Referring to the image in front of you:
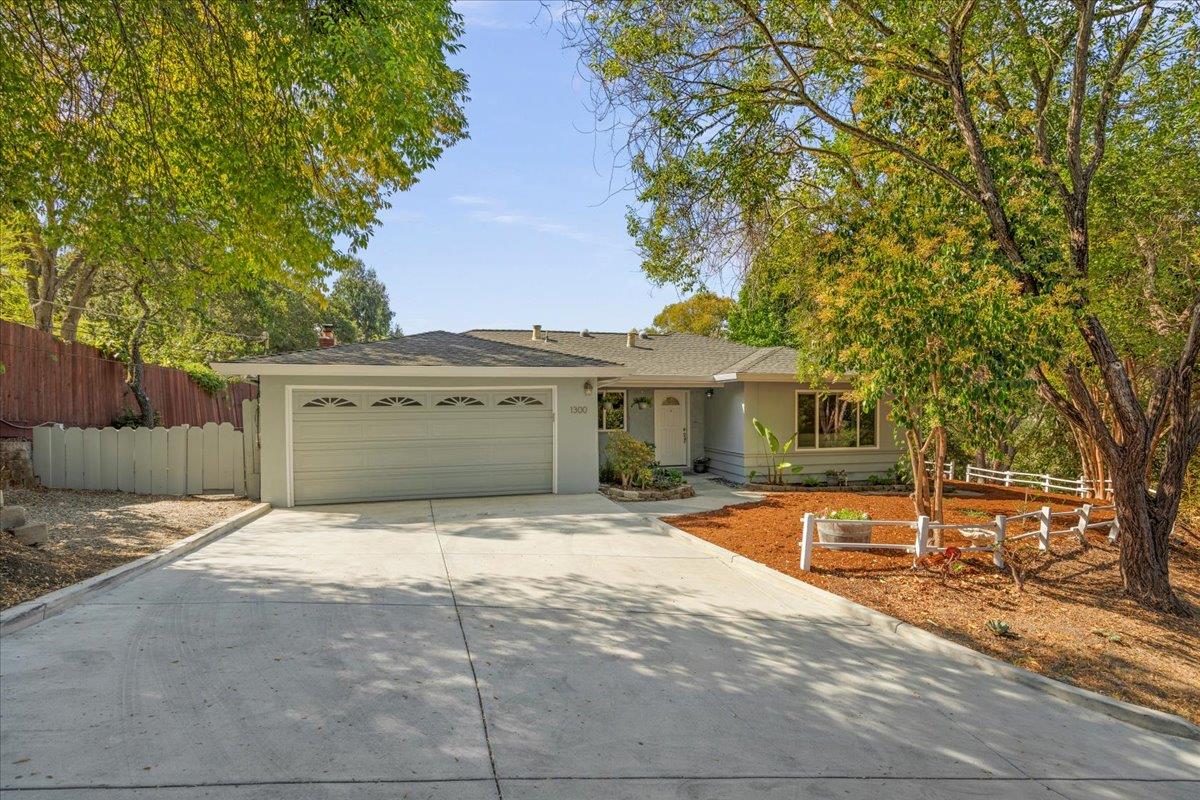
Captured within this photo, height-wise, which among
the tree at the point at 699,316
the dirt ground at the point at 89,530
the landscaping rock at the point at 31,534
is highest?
the tree at the point at 699,316

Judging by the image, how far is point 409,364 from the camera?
452 inches

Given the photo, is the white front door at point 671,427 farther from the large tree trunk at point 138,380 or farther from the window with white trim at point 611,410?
the large tree trunk at point 138,380

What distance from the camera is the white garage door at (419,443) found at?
11.3 m

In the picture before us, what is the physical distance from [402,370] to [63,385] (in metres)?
6.65

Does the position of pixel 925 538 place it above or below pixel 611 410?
below

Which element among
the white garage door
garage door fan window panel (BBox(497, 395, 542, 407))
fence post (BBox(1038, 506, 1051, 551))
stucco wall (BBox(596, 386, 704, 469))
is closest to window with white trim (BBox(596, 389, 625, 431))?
stucco wall (BBox(596, 386, 704, 469))

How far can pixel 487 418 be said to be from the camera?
485 inches

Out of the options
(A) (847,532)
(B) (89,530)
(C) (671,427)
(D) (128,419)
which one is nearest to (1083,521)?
(A) (847,532)

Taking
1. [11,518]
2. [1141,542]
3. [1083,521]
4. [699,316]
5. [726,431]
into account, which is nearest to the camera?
[11,518]

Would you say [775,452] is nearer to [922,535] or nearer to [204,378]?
[922,535]

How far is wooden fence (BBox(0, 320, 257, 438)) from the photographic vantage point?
10883 mm

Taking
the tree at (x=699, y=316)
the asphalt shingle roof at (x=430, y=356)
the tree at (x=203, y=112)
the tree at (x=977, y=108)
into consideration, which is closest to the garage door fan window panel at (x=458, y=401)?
the asphalt shingle roof at (x=430, y=356)

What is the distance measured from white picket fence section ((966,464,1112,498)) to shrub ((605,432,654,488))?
8987 millimetres

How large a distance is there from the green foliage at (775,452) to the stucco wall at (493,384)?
4.03m
